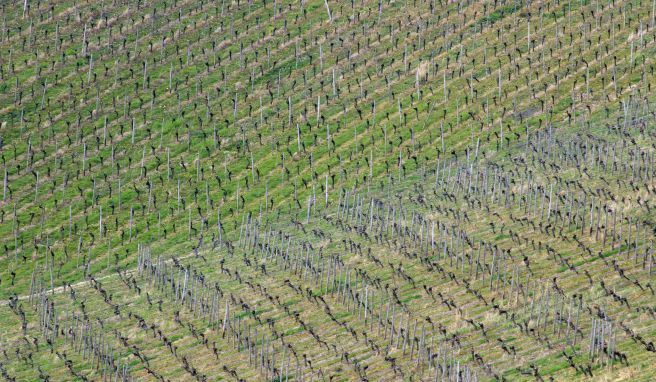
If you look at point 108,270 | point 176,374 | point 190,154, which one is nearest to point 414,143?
point 190,154

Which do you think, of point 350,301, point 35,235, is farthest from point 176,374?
point 35,235

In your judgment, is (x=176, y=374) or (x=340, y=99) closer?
(x=176, y=374)

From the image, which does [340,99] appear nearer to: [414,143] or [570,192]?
[414,143]

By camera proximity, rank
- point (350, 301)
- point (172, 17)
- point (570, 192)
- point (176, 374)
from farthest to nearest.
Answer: point (172, 17) < point (570, 192) < point (350, 301) < point (176, 374)

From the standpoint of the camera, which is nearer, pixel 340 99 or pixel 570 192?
pixel 570 192

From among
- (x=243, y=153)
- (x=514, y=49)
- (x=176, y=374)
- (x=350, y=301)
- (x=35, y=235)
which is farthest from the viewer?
(x=514, y=49)

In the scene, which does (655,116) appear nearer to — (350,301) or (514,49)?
(514,49)
